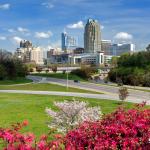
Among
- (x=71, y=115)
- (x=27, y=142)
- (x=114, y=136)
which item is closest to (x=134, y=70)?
(x=71, y=115)

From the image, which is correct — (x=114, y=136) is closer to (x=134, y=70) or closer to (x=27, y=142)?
(x=27, y=142)

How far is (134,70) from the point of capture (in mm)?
100625

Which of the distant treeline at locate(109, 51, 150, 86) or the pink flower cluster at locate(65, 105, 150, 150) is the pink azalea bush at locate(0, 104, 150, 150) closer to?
the pink flower cluster at locate(65, 105, 150, 150)

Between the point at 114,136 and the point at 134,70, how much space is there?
94.2m

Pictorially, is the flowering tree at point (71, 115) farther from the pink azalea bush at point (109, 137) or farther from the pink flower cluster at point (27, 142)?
the pink azalea bush at point (109, 137)

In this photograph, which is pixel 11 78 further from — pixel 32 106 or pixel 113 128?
pixel 113 128

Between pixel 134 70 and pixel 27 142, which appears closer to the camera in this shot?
A: pixel 27 142

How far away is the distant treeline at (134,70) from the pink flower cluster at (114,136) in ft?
267

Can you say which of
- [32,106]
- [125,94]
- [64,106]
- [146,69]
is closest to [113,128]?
[64,106]

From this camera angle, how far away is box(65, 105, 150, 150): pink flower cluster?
7.12 m

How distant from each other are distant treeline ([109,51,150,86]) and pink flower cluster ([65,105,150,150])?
81.4 meters

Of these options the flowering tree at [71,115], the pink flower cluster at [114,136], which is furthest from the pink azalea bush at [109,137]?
the flowering tree at [71,115]

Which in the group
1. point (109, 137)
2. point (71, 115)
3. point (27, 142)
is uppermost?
point (109, 137)

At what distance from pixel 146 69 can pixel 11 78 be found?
33079 mm
